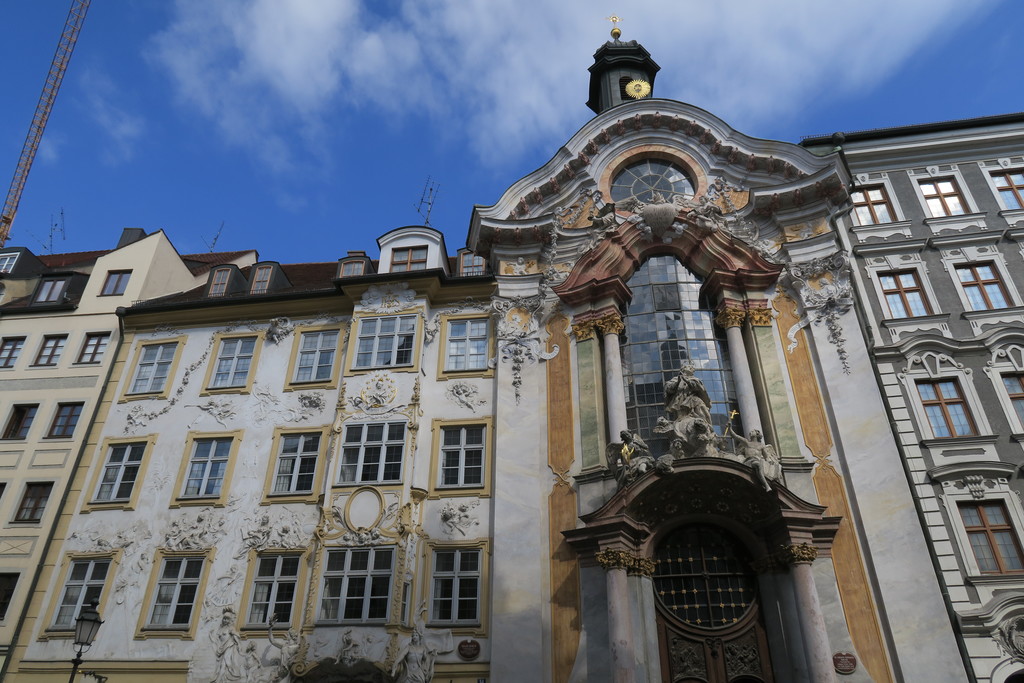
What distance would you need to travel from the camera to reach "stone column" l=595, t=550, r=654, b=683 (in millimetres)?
16766

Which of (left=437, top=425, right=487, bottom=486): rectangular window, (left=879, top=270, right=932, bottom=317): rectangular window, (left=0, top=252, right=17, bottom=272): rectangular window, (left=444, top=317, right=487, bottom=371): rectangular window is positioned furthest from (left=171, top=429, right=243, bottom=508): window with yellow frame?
(left=879, top=270, right=932, bottom=317): rectangular window

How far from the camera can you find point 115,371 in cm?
2536

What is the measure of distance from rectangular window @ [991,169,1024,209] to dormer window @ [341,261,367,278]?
69.8 ft

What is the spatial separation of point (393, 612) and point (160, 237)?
61.0 ft

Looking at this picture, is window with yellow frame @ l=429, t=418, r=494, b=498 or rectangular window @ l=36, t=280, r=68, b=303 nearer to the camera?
window with yellow frame @ l=429, t=418, r=494, b=498

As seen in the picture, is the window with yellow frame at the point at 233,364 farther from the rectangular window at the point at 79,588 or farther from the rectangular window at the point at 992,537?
the rectangular window at the point at 992,537

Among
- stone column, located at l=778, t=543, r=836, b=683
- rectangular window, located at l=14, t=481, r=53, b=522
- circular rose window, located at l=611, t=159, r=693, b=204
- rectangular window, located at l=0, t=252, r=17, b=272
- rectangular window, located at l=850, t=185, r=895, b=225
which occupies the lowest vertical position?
stone column, located at l=778, t=543, r=836, b=683

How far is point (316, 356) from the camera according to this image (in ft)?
79.6

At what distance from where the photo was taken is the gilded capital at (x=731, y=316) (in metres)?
21.4

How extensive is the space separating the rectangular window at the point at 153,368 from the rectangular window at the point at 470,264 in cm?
1055

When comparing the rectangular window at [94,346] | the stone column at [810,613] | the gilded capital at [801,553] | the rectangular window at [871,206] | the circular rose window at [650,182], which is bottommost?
the stone column at [810,613]

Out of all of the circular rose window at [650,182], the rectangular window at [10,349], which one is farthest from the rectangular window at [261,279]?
the circular rose window at [650,182]

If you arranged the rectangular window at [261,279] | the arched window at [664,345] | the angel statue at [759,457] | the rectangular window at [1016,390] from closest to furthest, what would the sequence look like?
the angel statue at [759,457] < the rectangular window at [1016,390] < the arched window at [664,345] < the rectangular window at [261,279]

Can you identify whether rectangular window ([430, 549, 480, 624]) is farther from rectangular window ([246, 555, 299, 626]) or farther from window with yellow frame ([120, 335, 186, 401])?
window with yellow frame ([120, 335, 186, 401])
